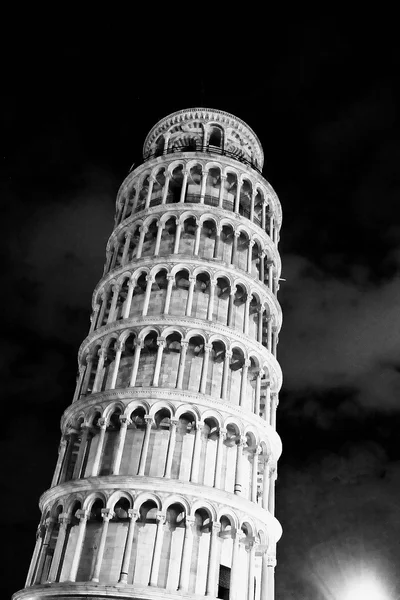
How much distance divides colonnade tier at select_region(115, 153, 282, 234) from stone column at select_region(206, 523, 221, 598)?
52.0 feet

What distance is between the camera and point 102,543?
75.1ft

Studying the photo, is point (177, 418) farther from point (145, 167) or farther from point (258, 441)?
point (145, 167)

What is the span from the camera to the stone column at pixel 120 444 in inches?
969

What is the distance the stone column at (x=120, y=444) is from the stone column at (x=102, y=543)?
1504 mm

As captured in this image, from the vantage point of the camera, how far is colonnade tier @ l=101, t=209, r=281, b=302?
103ft

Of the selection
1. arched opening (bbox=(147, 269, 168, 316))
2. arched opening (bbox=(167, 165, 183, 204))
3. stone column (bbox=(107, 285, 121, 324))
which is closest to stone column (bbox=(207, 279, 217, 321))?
arched opening (bbox=(147, 269, 168, 316))

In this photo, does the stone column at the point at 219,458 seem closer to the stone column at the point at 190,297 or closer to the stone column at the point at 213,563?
the stone column at the point at 213,563

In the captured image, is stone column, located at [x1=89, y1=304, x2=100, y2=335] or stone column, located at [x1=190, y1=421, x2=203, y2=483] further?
stone column, located at [x1=89, y1=304, x2=100, y2=335]

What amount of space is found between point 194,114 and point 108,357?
53.6 feet

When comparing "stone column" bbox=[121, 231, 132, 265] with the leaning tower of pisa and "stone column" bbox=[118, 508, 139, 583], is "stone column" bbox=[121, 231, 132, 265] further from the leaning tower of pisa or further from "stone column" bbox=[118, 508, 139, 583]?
"stone column" bbox=[118, 508, 139, 583]

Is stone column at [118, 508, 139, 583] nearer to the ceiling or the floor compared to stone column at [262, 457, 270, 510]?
nearer to the floor

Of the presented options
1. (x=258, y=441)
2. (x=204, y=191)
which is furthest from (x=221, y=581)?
(x=204, y=191)

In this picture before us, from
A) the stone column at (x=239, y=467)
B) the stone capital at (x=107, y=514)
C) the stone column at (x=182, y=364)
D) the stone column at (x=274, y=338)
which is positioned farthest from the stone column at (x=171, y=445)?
the stone column at (x=274, y=338)

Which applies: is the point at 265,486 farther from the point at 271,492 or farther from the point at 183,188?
the point at 183,188
